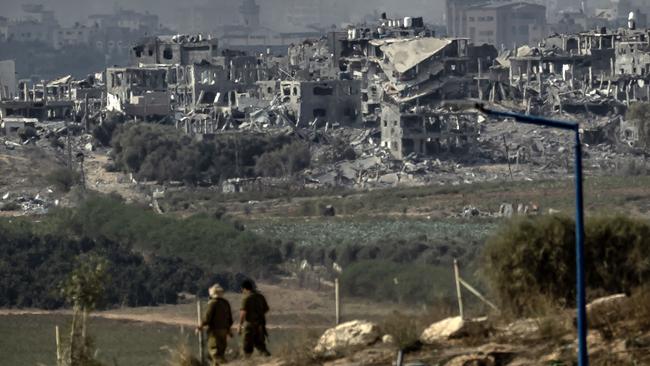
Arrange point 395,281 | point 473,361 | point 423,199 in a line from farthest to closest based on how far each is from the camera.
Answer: point 423,199, point 395,281, point 473,361

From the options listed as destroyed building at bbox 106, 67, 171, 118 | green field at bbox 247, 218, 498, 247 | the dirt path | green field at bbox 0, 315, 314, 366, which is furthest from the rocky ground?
destroyed building at bbox 106, 67, 171, 118

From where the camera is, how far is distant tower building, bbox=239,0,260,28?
12509cm

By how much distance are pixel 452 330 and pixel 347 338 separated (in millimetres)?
795

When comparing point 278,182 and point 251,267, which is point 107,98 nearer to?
point 278,182

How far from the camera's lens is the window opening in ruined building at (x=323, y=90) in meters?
60.8

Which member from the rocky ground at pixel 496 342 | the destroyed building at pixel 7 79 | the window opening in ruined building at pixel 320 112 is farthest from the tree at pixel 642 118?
the rocky ground at pixel 496 342

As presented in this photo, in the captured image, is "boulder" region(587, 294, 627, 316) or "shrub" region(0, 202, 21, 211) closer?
"boulder" region(587, 294, 627, 316)

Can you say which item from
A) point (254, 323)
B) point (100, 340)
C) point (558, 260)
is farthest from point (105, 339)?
point (254, 323)

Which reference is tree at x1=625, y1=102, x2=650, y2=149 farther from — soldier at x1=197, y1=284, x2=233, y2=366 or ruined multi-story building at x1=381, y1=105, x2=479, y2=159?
soldier at x1=197, y1=284, x2=233, y2=366

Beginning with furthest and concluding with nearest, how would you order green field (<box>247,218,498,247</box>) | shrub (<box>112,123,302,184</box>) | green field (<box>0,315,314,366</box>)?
shrub (<box>112,123,302,184</box>) < green field (<box>247,218,498,247</box>) < green field (<box>0,315,314,366</box>)

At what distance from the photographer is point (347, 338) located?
17.7 meters

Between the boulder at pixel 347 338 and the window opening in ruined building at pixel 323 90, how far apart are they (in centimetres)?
4282

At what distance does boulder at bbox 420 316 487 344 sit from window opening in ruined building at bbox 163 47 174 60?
5459 cm

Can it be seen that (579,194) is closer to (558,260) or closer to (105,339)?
(558,260)
